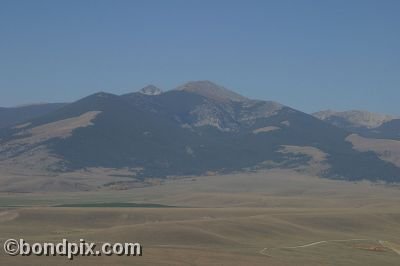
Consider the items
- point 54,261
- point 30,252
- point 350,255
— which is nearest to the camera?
point 54,261

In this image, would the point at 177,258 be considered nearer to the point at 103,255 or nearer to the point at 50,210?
the point at 103,255

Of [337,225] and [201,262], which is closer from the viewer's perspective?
[201,262]

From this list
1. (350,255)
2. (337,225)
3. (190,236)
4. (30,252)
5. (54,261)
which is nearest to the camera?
(54,261)

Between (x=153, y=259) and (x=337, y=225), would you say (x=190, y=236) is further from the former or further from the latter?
(x=337, y=225)

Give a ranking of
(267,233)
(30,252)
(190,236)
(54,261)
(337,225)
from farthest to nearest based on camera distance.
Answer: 1. (337,225)
2. (267,233)
3. (190,236)
4. (30,252)
5. (54,261)

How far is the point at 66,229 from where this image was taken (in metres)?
130

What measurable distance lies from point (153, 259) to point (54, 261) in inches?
410

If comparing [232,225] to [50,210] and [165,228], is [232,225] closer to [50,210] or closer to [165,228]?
[165,228]

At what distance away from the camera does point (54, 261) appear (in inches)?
2798

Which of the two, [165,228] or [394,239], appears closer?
[165,228]

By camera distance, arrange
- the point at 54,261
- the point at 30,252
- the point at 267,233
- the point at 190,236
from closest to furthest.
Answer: the point at 54,261
the point at 30,252
the point at 190,236
the point at 267,233

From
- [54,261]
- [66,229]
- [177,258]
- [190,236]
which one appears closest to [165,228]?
[190,236]

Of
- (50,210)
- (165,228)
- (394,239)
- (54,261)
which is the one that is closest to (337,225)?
(394,239)

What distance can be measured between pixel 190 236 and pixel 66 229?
28.6 metres
